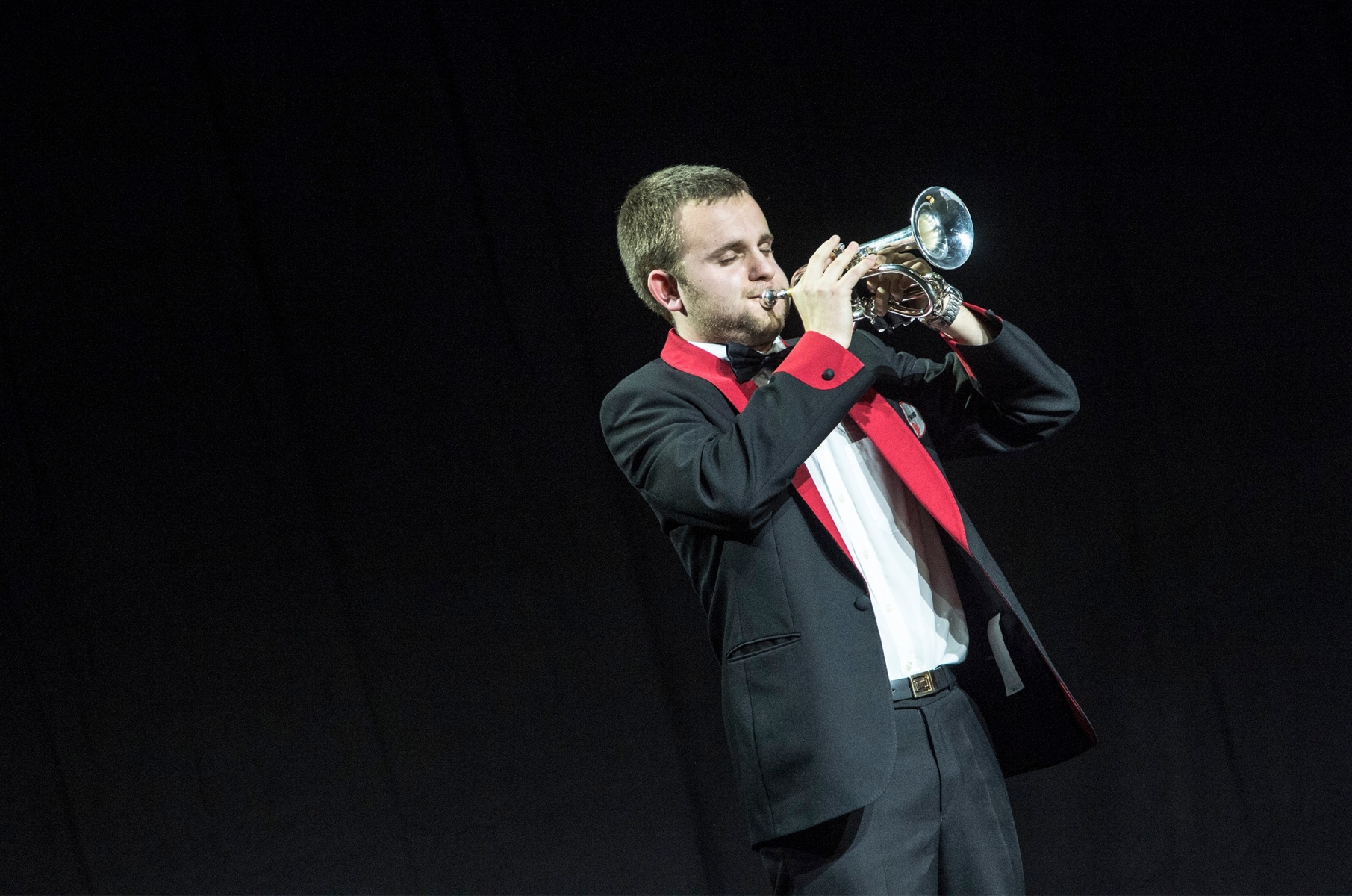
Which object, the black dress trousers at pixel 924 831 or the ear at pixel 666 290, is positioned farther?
the ear at pixel 666 290

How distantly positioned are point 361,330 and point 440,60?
2.06ft

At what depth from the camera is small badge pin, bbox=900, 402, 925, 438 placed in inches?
68.7

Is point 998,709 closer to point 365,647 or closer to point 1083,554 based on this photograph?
point 1083,554

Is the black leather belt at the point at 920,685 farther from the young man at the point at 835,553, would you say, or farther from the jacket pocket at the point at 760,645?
the jacket pocket at the point at 760,645

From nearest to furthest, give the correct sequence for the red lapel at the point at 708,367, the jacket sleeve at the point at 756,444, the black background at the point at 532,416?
the jacket sleeve at the point at 756,444
the red lapel at the point at 708,367
the black background at the point at 532,416

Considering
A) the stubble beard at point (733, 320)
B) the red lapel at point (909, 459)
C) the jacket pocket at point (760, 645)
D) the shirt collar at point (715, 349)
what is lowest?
the jacket pocket at point (760, 645)

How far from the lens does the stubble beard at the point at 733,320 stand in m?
1.69

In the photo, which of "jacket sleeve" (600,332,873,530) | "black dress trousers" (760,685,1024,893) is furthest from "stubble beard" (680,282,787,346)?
"black dress trousers" (760,685,1024,893)

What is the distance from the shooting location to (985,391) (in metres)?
1.72

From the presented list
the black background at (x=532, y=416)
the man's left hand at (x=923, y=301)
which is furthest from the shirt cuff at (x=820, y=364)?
the black background at (x=532, y=416)

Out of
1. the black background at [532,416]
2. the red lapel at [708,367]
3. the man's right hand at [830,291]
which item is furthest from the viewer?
the black background at [532,416]

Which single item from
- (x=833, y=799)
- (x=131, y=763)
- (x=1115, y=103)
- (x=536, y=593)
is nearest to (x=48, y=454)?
(x=131, y=763)

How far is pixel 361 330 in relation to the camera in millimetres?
2600

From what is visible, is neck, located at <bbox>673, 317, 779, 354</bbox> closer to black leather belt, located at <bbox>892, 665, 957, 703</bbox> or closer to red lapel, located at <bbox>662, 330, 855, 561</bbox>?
red lapel, located at <bbox>662, 330, 855, 561</bbox>
